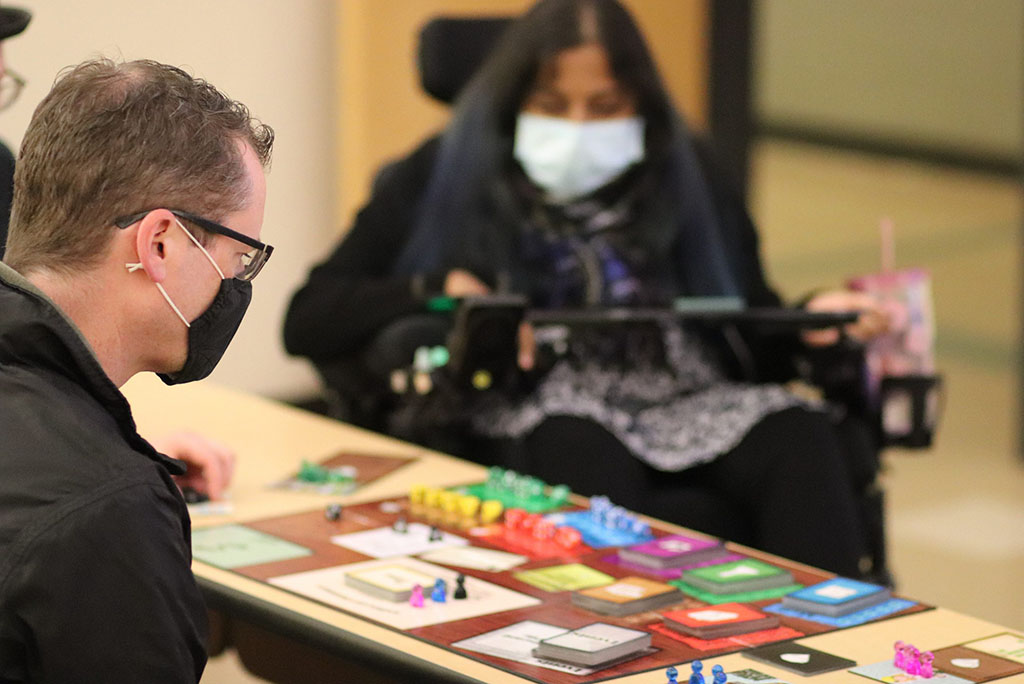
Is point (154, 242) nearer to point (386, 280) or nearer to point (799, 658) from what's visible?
point (799, 658)

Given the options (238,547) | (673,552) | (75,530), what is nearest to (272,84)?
(238,547)

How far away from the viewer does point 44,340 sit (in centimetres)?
119

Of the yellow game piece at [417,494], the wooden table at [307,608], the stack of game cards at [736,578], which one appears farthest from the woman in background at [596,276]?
the stack of game cards at [736,578]

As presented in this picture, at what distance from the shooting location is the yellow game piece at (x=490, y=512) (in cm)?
199

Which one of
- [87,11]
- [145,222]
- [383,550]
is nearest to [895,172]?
[87,11]

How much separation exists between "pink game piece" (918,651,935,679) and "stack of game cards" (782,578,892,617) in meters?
0.17

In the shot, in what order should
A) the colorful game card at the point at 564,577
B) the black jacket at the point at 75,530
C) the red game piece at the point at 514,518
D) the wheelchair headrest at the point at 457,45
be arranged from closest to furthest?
the black jacket at the point at 75,530
the colorful game card at the point at 564,577
the red game piece at the point at 514,518
the wheelchair headrest at the point at 457,45

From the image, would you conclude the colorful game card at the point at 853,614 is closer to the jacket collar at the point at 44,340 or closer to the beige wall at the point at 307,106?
the jacket collar at the point at 44,340

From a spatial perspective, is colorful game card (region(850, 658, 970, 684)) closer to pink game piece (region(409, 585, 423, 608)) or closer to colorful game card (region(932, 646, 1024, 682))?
colorful game card (region(932, 646, 1024, 682))

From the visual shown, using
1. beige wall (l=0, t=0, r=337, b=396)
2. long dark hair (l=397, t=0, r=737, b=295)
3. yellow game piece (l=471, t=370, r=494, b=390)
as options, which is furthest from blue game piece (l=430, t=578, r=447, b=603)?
beige wall (l=0, t=0, r=337, b=396)

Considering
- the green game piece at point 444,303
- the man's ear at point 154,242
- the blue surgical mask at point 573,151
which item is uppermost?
the blue surgical mask at point 573,151

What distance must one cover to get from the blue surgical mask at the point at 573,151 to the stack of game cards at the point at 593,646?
1394 mm

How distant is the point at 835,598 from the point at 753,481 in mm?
814

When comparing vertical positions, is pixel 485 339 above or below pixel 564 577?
above
